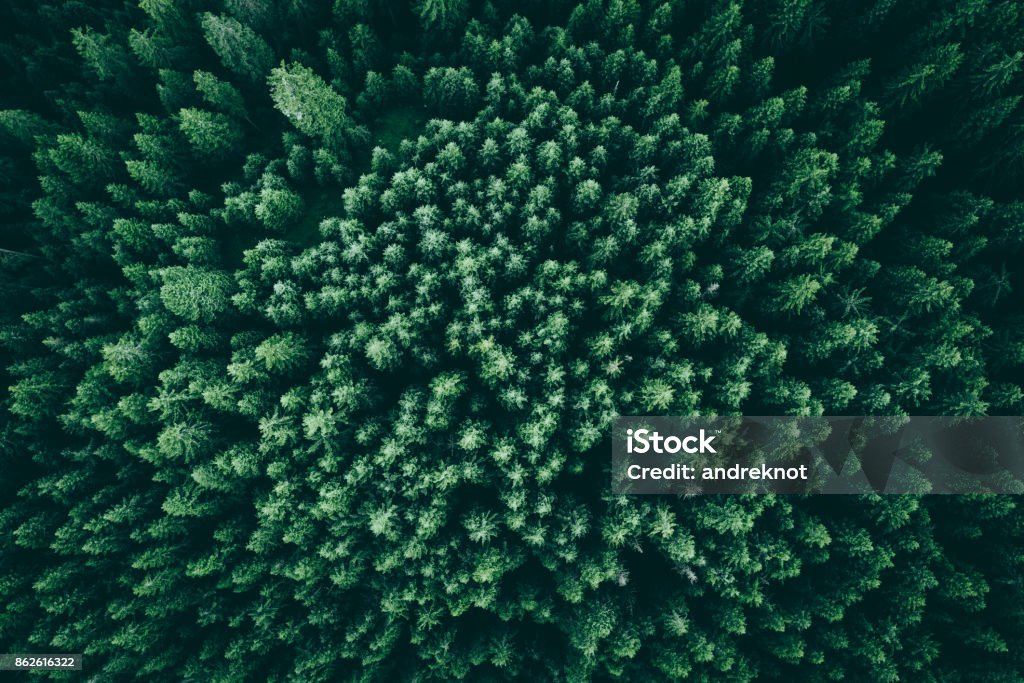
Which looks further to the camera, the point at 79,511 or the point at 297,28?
the point at 297,28

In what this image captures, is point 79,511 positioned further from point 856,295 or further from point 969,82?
point 969,82

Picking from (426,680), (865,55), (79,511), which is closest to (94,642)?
(79,511)

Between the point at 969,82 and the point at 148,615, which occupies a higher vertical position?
the point at 969,82

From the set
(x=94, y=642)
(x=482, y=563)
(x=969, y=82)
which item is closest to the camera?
(x=482, y=563)

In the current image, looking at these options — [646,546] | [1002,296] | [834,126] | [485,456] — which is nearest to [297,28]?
[485,456]

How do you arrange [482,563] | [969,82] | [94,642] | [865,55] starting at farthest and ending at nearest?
1. [865,55]
2. [969,82]
3. [94,642]
4. [482,563]

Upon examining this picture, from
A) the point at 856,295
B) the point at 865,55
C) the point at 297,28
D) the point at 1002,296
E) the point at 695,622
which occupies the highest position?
the point at 297,28
